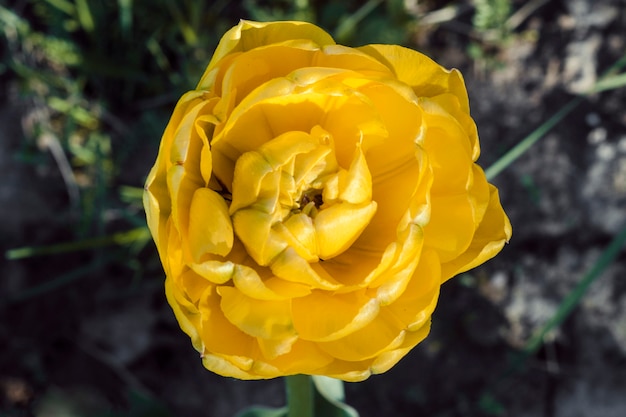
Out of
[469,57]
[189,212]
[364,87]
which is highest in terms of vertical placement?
[364,87]

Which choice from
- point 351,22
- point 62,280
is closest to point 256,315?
point 62,280

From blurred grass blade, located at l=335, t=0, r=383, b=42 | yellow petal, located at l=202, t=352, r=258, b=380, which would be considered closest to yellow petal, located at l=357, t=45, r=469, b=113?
yellow petal, located at l=202, t=352, r=258, b=380

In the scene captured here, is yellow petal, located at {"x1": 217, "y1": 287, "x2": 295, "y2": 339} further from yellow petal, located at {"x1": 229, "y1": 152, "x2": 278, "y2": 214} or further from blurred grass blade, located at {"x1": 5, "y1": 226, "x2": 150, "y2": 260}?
blurred grass blade, located at {"x1": 5, "y1": 226, "x2": 150, "y2": 260}

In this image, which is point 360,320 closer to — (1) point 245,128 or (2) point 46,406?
(1) point 245,128

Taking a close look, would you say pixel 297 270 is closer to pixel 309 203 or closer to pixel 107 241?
pixel 309 203

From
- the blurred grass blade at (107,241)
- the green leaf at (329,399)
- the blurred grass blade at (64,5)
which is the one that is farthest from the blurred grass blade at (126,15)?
the green leaf at (329,399)

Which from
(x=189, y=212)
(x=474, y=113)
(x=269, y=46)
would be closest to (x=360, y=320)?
(x=189, y=212)
